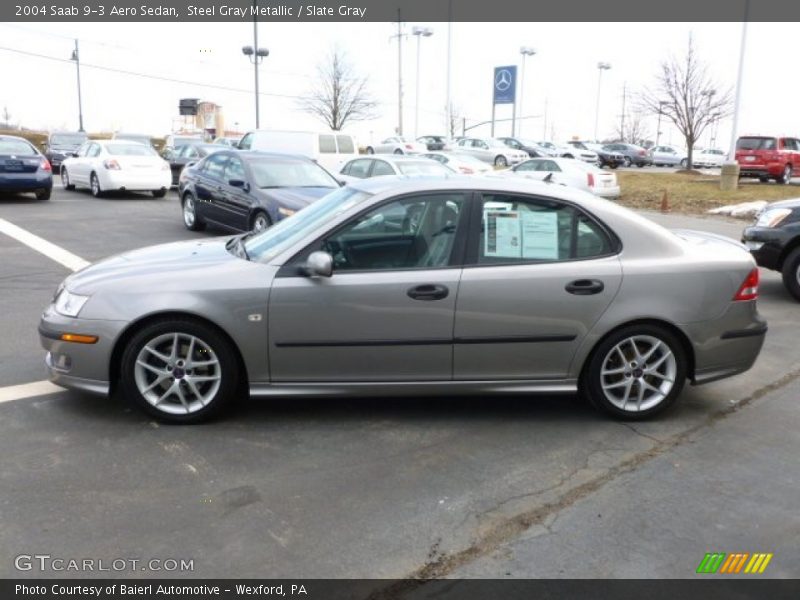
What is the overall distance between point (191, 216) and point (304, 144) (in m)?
8.99

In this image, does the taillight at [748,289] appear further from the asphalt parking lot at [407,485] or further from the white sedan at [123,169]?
the white sedan at [123,169]

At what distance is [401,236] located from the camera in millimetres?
4480

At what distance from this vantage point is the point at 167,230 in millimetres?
12891

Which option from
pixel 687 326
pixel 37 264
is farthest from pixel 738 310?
pixel 37 264

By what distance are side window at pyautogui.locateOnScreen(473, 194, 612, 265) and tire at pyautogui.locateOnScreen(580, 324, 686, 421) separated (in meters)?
0.58

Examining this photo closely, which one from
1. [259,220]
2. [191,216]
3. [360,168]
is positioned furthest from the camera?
[360,168]

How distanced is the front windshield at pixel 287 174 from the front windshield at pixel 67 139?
21930 millimetres

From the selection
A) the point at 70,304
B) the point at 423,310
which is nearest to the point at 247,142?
the point at 70,304

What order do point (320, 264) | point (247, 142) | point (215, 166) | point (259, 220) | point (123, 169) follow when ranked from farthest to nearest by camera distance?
point (247, 142)
point (123, 169)
point (215, 166)
point (259, 220)
point (320, 264)

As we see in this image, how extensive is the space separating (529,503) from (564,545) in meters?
0.39

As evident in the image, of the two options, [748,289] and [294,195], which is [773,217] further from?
[294,195]

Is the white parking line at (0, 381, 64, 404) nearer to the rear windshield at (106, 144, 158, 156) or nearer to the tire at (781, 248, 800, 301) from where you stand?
the tire at (781, 248, 800, 301)

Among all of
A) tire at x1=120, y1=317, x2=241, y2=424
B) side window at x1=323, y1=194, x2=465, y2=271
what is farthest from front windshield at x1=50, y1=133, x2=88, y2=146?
side window at x1=323, y1=194, x2=465, y2=271

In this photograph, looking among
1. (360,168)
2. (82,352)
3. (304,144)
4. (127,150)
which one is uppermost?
(304,144)
